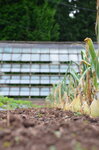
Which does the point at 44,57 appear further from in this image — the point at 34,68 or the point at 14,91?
the point at 14,91

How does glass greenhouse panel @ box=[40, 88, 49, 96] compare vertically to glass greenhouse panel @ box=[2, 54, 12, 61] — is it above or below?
below

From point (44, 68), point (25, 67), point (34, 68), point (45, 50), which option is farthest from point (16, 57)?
point (45, 50)

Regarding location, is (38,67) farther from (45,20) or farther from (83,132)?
(83,132)

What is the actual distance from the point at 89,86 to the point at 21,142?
7.45 ft

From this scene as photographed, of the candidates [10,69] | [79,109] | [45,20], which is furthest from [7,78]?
[45,20]

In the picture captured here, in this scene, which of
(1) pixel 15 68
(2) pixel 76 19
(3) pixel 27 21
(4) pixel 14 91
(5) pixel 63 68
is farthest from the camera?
(2) pixel 76 19

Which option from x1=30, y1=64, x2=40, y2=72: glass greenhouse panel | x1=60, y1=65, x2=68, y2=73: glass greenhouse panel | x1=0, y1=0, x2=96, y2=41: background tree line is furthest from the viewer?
x1=0, y1=0, x2=96, y2=41: background tree line

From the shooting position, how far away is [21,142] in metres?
→ 1.12

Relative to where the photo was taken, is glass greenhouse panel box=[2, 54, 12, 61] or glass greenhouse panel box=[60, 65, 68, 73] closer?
glass greenhouse panel box=[60, 65, 68, 73]

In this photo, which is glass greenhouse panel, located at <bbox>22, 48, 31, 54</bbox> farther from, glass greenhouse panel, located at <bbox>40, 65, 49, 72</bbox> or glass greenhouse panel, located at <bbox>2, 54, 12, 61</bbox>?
glass greenhouse panel, located at <bbox>40, 65, 49, 72</bbox>

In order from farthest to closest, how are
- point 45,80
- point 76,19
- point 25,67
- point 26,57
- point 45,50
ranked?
point 76,19, point 45,50, point 26,57, point 25,67, point 45,80

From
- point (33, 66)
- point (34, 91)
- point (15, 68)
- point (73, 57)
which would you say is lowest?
point (34, 91)

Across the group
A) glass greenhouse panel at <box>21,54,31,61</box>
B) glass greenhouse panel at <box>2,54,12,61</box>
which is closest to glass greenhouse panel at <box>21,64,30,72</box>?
glass greenhouse panel at <box>21,54,31,61</box>

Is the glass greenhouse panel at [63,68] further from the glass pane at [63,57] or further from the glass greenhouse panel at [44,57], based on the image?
the glass greenhouse panel at [44,57]
